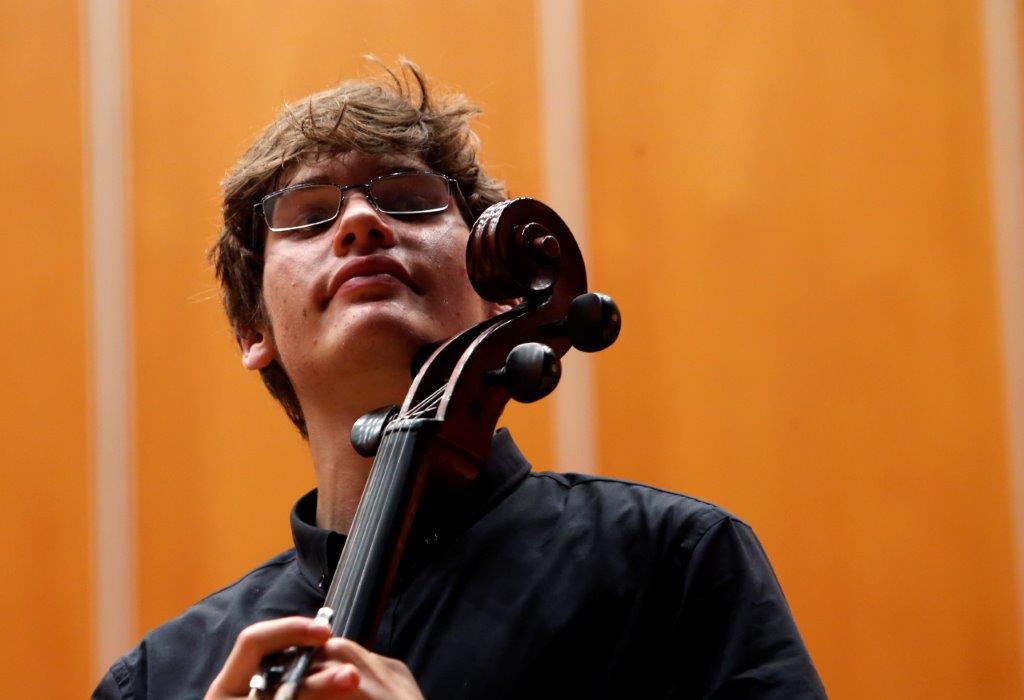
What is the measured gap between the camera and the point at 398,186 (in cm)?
130

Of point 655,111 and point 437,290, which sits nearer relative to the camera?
point 437,290

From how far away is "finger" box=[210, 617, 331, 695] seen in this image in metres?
0.78

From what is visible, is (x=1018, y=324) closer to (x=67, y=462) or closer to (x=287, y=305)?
(x=287, y=305)

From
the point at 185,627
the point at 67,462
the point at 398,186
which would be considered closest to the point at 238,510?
the point at 67,462

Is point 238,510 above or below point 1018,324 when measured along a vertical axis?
below

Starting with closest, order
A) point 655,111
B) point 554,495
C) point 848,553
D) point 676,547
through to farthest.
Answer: point 676,547 → point 554,495 → point 848,553 → point 655,111

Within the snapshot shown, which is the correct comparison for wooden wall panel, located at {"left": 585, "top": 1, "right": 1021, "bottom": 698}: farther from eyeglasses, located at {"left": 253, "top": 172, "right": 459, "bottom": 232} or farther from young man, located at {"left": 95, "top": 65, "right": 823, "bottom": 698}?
eyeglasses, located at {"left": 253, "top": 172, "right": 459, "bottom": 232}

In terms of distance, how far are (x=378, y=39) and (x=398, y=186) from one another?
873 millimetres

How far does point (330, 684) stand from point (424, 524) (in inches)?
17.7

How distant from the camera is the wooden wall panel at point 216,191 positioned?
6.67 ft

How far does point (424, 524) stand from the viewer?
1204mm

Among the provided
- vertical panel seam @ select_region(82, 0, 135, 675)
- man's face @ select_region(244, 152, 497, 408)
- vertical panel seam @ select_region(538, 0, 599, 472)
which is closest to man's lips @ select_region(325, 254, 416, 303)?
man's face @ select_region(244, 152, 497, 408)

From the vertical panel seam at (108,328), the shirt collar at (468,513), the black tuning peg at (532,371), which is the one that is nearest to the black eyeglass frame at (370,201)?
the shirt collar at (468,513)

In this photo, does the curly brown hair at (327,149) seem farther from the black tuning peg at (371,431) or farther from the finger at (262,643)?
the finger at (262,643)
